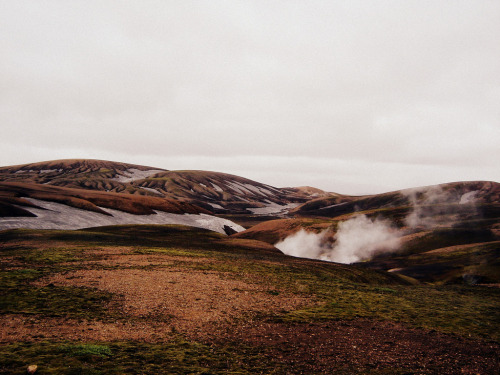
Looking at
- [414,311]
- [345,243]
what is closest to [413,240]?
[345,243]

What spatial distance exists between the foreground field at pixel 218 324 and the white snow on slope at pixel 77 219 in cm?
4638

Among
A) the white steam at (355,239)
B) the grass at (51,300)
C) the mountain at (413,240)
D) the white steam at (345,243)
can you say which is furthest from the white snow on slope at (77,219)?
the grass at (51,300)

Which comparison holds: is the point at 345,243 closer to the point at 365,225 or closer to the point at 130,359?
the point at 365,225

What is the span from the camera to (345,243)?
104125mm

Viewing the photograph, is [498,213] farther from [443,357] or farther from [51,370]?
[51,370]

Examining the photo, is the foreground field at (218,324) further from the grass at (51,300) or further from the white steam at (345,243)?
the white steam at (345,243)

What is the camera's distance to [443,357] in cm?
1568

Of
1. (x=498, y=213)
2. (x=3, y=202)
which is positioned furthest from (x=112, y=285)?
(x=498, y=213)

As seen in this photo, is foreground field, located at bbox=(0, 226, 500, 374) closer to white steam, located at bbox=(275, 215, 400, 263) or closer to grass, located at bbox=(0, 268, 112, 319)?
grass, located at bbox=(0, 268, 112, 319)

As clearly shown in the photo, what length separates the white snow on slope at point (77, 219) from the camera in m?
75.1

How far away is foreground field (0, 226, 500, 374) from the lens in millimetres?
13391

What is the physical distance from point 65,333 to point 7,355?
145 inches

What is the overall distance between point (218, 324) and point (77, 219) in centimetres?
9034

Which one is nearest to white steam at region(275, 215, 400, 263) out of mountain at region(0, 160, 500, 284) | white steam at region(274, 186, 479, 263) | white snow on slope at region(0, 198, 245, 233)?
white steam at region(274, 186, 479, 263)
